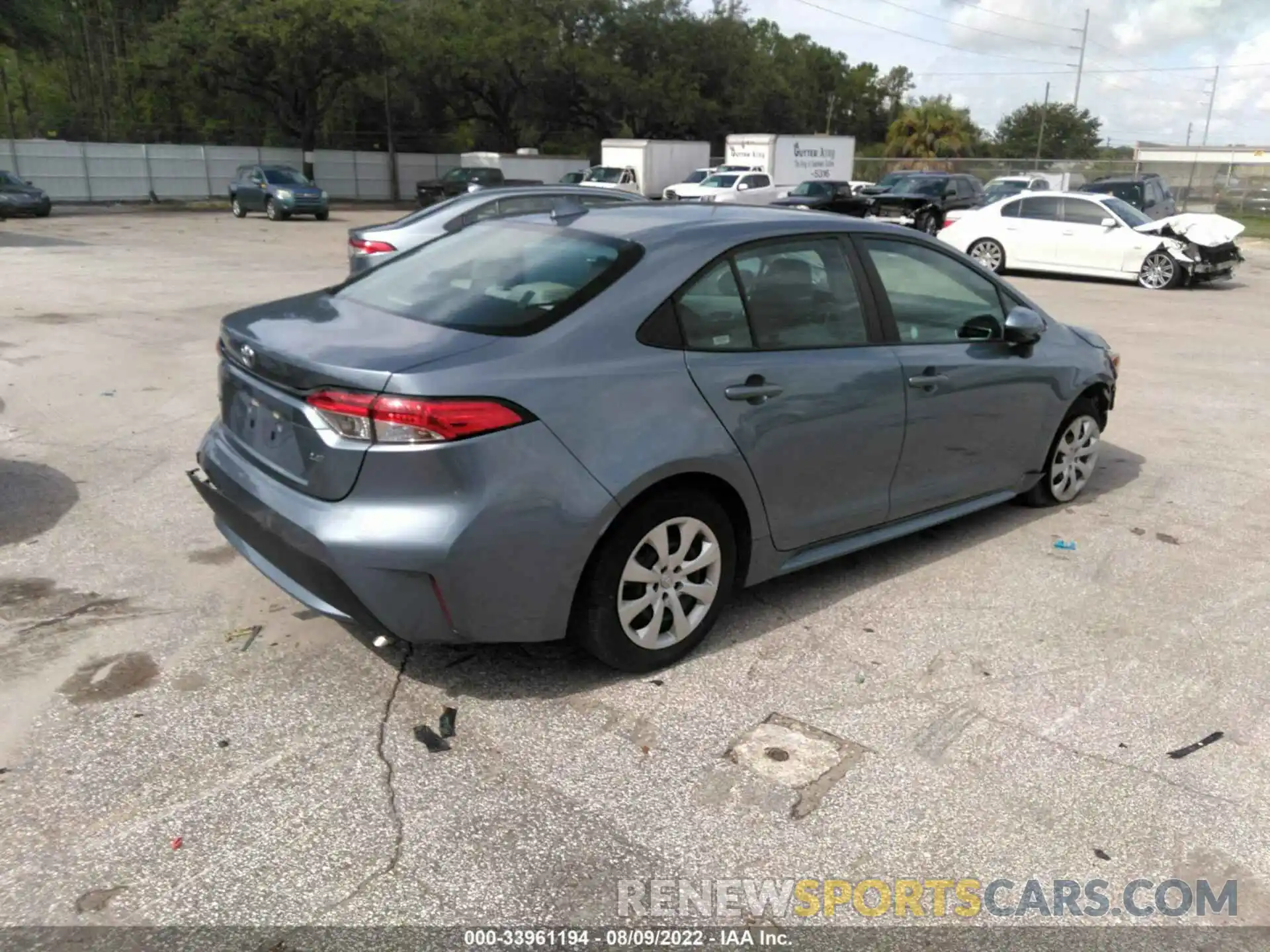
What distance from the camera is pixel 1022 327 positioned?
16.0 feet

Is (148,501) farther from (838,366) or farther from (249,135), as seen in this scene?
(249,135)

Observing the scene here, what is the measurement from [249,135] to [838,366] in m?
51.7

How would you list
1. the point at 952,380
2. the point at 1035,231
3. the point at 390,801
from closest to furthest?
the point at 390,801 < the point at 952,380 < the point at 1035,231

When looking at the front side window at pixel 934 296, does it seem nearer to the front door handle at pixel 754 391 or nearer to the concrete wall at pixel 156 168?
the front door handle at pixel 754 391

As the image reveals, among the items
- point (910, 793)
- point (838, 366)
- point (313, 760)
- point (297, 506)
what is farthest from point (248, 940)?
point (838, 366)

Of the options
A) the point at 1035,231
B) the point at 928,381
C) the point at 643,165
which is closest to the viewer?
the point at 928,381

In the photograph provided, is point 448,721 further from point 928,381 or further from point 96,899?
point 928,381

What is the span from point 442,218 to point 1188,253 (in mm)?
12961

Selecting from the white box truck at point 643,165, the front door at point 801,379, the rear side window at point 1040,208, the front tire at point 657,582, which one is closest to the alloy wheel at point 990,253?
the rear side window at point 1040,208

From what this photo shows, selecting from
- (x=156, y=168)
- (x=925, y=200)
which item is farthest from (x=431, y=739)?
(x=156, y=168)

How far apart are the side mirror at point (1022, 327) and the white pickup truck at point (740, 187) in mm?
26519

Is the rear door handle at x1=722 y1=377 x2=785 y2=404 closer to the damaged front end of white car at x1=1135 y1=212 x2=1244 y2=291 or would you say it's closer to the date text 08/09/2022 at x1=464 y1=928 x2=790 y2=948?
the date text 08/09/2022 at x1=464 y1=928 x2=790 y2=948

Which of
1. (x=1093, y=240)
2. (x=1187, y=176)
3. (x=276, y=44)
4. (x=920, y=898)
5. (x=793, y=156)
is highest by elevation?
(x=276, y=44)

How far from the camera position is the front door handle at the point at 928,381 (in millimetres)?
4430
